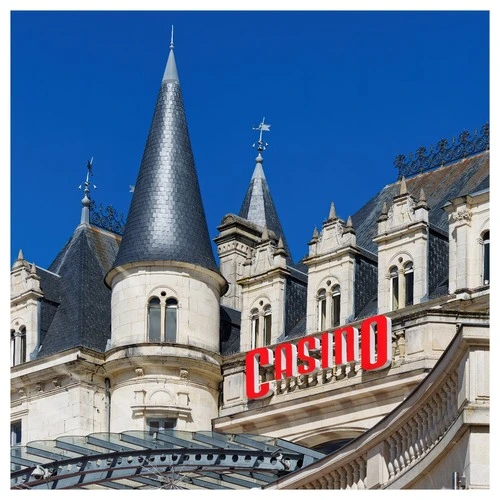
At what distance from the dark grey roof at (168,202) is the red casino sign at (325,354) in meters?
2.94

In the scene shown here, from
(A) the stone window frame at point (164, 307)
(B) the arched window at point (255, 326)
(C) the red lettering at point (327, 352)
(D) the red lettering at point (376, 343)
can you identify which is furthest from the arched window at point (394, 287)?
(A) the stone window frame at point (164, 307)

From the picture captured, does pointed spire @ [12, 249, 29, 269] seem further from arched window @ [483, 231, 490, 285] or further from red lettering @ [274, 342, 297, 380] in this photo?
arched window @ [483, 231, 490, 285]

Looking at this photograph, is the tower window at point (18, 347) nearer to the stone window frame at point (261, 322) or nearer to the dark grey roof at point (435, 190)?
the stone window frame at point (261, 322)

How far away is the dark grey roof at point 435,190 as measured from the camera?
40166mm

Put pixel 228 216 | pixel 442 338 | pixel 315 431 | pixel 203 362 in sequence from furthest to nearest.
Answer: pixel 228 216, pixel 203 362, pixel 315 431, pixel 442 338

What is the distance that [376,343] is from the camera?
120 ft

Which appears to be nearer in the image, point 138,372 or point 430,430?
point 430,430

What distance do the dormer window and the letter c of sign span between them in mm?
1920

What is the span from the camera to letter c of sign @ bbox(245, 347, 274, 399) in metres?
38.7
